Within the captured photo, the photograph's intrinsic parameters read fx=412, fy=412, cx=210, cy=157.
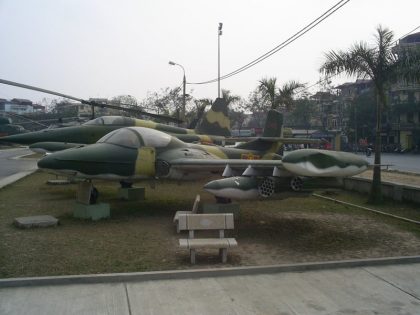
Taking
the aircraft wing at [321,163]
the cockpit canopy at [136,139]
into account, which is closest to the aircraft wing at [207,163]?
the cockpit canopy at [136,139]

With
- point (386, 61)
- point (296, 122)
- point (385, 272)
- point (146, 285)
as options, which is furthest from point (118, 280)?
point (296, 122)

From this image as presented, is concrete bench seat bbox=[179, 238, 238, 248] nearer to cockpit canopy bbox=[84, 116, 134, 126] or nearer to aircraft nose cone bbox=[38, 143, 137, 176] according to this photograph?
aircraft nose cone bbox=[38, 143, 137, 176]

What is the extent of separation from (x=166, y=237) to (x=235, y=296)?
333 cm

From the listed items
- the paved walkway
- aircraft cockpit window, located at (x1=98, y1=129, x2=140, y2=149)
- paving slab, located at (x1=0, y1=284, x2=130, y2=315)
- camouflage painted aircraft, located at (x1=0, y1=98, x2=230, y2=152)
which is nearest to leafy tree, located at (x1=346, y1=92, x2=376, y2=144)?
camouflage painted aircraft, located at (x1=0, y1=98, x2=230, y2=152)

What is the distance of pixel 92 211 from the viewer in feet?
31.4

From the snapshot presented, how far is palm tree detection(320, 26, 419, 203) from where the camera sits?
489 inches

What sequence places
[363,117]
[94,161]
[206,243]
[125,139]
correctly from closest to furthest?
[206,243] → [94,161] → [125,139] → [363,117]

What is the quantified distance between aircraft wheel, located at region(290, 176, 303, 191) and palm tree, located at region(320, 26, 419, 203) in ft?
15.3

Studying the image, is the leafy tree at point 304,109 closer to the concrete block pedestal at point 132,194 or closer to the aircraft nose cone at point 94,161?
the concrete block pedestal at point 132,194

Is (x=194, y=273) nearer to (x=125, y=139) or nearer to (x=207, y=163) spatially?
(x=207, y=163)

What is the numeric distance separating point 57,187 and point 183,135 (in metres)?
5.75

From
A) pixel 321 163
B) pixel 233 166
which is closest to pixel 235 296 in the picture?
pixel 321 163

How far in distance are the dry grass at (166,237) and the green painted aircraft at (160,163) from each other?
797mm

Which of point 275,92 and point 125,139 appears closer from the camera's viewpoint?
point 125,139
